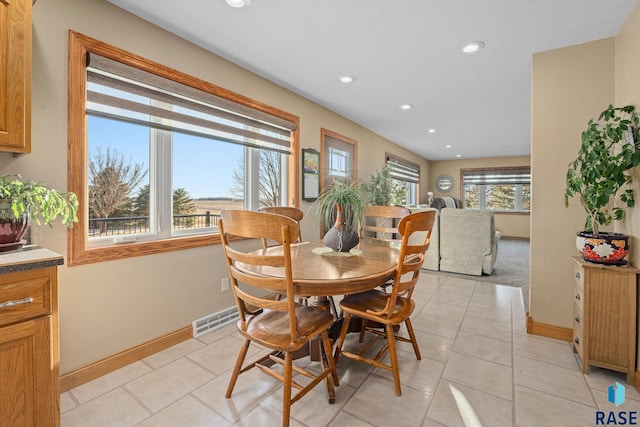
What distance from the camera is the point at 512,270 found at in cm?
455

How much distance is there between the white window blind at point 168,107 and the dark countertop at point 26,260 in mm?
973

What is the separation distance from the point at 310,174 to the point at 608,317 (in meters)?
Answer: 2.87

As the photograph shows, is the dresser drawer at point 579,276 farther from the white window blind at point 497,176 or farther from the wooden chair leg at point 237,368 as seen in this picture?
the white window blind at point 497,176

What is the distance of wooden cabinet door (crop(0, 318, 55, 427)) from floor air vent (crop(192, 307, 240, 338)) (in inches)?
44.9

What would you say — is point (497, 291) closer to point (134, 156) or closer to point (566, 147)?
point (566, 147)

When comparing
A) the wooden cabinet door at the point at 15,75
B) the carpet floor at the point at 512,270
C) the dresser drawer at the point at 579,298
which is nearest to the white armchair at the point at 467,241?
the carpet floor at the point at 512,270

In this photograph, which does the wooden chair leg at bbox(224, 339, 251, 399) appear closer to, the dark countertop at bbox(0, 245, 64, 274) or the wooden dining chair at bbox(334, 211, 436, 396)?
the wooden dining chair at bbox(334, 211, 436, 396)

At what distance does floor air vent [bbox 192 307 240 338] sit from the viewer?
2.40 metres

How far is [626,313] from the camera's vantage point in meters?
1.77

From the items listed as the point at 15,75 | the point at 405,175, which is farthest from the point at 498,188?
the point at 15,75

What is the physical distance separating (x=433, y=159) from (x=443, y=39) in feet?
23.0

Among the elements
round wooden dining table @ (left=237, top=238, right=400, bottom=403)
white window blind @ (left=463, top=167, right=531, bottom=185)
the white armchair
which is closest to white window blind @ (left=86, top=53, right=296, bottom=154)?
round wooden dining table @ (left=237, top=238, right=400, bottom=403)

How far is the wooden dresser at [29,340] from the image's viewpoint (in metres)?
1.14

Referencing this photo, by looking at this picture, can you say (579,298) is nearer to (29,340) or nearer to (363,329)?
(363,329)
